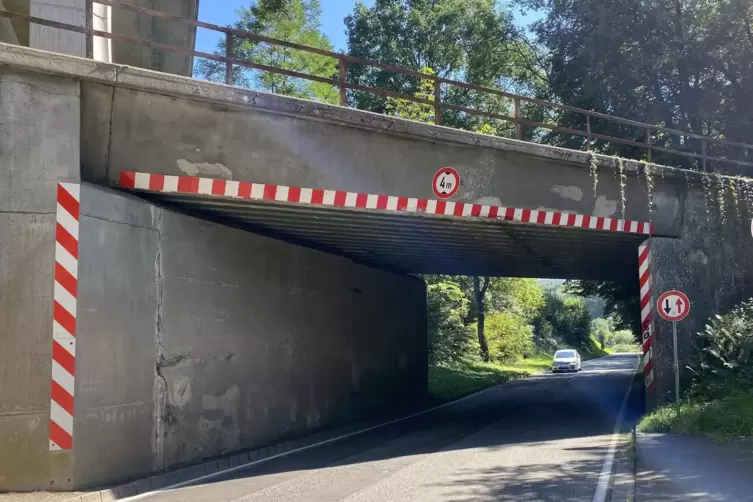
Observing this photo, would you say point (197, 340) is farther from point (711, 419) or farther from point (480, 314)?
point (480, 314)

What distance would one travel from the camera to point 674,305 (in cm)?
1190

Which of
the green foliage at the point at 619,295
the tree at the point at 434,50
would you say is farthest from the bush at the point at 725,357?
the tree at the point at 434,50

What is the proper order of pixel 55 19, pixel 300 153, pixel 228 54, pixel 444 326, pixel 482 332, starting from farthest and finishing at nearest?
pixel 482 332 < pixel 444 326 < pixel 55 19 < pixel 300 153 < pixel 228 54

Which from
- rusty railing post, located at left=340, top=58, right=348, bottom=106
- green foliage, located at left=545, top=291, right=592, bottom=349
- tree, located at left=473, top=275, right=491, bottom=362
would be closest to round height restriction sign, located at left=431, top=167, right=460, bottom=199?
rusty railing post, located at left=340, top=58, right=348, bottom=106

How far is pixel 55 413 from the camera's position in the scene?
24.3 feet

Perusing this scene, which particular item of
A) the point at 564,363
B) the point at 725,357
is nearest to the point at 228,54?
the point at 725,357

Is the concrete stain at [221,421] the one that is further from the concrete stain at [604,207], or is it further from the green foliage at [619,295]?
the green foliage at [619,295]

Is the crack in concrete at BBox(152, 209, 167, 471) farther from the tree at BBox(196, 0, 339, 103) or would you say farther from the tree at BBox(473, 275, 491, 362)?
the tree at BBox(473, 275, 491, 362)

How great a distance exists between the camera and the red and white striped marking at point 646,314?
13.4 metres

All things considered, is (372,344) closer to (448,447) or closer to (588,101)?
(448,447)

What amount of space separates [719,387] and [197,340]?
8.63m

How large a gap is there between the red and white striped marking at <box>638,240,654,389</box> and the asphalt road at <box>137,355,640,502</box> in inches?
50.5

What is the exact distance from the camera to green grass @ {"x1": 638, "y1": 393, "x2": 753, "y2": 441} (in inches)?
413

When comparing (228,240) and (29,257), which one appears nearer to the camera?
(29,257)
